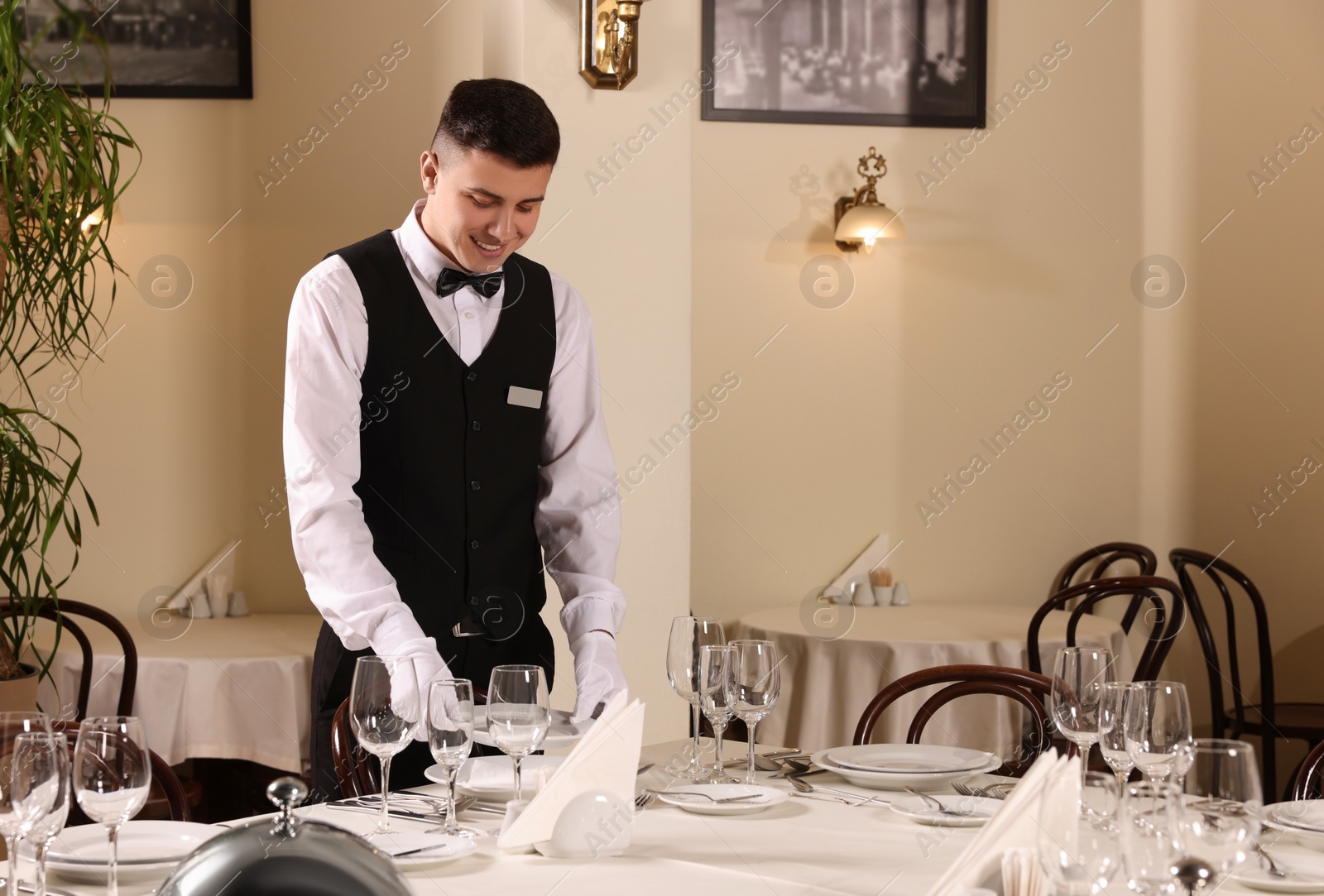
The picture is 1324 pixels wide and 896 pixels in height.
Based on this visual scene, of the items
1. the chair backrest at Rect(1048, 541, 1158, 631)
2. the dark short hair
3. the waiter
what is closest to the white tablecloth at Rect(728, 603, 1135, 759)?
the chair backrest at Rect(1048, 541, 1158, 631)

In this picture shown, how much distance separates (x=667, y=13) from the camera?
2.94m

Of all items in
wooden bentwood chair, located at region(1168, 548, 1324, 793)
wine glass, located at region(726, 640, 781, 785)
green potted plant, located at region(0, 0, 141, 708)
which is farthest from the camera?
wooden bentwood chair, located at region(1168, 548, 1324, 793)

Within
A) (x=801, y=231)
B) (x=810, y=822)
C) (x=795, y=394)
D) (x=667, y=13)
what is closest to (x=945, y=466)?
(x=795, y=394)

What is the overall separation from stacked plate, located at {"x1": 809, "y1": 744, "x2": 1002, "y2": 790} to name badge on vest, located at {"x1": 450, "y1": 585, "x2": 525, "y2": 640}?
0.59 metres

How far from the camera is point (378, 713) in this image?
1438 millimetres

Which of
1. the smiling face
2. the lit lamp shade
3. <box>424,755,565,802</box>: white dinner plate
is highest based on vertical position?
the lit lamp shade

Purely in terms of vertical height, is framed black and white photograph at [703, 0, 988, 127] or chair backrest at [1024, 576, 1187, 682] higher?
framed black and white photograph at [703, 0, 988, 127]

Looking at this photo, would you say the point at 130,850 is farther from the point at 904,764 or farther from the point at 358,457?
the point at 904,764

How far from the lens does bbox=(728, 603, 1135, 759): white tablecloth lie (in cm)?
367

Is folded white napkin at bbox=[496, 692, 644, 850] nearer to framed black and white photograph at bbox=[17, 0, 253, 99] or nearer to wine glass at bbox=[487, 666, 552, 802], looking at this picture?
wine glass at bbox=[487, 666, 552, 802]

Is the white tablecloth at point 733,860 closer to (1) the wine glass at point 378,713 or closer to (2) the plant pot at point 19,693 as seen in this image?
(1) the wine glass at point 378,713

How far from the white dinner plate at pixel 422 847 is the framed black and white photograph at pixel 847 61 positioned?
360 centimetres

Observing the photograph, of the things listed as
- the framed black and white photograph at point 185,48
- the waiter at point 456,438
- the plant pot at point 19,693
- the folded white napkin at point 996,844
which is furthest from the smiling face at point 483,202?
the framed black and white photograph at point 185,48

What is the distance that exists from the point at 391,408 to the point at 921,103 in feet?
10.4
